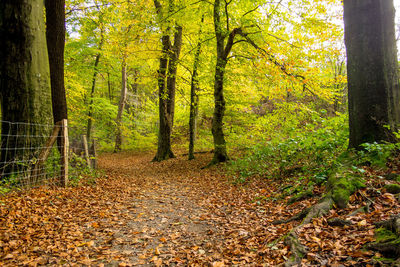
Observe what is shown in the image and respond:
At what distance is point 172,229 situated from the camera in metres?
4.30

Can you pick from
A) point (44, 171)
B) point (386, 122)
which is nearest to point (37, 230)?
point (44, 171)

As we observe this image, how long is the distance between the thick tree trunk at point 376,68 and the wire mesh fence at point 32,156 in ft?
23.7

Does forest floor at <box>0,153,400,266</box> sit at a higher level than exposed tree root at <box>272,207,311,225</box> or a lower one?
lower

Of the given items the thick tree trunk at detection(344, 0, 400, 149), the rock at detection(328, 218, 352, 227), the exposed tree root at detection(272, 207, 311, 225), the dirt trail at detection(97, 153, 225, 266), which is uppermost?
the thick tree trunk at detection(344, 0, 400, 149)

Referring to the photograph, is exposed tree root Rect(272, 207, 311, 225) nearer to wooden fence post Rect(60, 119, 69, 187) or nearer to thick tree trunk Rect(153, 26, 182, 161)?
wooden fence post Rect(60, 119, 69, 187)

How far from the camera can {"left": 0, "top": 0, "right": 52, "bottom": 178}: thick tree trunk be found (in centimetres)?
560

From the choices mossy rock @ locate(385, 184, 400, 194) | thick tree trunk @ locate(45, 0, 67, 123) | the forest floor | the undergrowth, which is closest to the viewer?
the forest floor

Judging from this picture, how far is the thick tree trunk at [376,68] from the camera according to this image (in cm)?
436

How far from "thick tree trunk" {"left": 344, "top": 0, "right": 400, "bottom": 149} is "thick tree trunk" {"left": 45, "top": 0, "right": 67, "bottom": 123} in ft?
27.9

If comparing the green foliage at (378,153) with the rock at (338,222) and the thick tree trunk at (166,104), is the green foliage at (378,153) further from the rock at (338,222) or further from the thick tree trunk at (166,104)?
the thick tree trunk at (166,104)

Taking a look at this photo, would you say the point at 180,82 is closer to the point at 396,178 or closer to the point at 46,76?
the point at 46,76

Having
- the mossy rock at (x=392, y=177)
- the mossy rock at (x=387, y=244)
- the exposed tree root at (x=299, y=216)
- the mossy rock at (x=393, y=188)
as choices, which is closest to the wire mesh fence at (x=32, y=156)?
the exposed tree root at (x=299, y=216)

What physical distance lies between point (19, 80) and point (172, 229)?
5177 millimetres

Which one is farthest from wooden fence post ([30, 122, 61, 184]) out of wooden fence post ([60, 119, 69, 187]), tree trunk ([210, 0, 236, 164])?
tree trunk ([210, 0, 236, 164])
